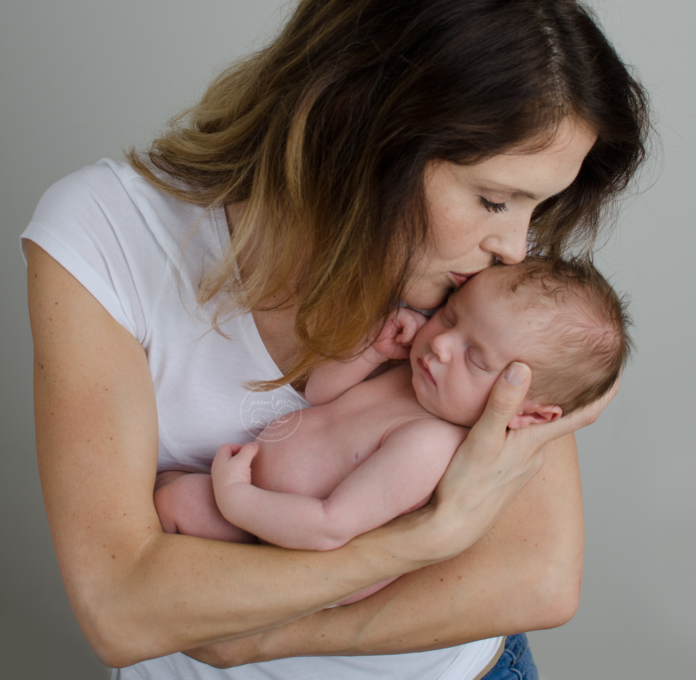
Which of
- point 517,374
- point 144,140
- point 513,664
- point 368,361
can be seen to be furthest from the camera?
point 144,140

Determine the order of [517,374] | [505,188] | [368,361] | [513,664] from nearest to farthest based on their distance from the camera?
[505,188], [517,374], [368,361], [513,664]

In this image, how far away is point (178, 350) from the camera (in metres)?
1.28

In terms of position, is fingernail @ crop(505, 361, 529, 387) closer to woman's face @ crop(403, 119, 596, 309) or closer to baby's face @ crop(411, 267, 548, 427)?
baby's face @ crop(411, 267, 548, 427)

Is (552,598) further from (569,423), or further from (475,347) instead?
(475,347)

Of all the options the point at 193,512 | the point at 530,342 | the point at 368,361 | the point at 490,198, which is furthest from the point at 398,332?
the point at 193,512

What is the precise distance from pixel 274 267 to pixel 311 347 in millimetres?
173

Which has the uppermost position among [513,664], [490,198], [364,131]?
[364,131]

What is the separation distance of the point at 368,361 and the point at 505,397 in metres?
0.36

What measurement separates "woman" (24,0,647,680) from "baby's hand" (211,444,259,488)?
85 millimetres

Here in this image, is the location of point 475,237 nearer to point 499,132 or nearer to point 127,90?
point 499,132

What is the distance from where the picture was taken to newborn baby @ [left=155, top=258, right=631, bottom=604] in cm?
119

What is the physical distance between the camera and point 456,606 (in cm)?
126

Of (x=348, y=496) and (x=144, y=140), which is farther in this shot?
(x=144, y=140)

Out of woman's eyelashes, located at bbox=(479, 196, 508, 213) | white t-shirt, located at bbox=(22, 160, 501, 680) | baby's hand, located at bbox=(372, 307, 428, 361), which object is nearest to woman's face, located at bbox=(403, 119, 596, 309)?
woman's eyelashes, located at bbox=(479, 196, 508, 213)
